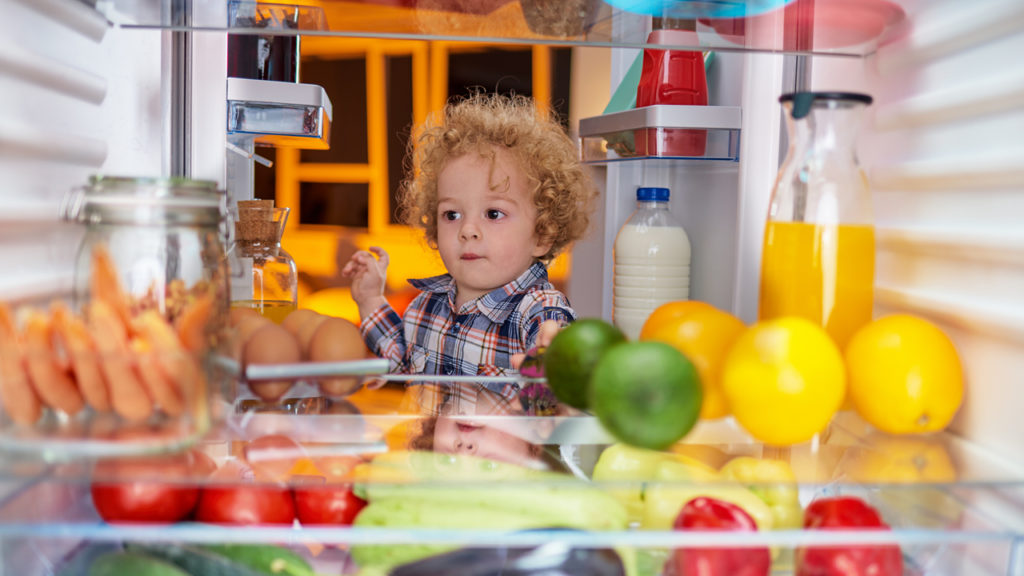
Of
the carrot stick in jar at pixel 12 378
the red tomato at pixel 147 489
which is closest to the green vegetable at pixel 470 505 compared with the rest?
the red tomato at pixel 147 489

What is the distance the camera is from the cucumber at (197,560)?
24.0 inches

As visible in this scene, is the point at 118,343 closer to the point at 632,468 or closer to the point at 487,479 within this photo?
the point at 487,479

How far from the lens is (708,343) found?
729 millimetres

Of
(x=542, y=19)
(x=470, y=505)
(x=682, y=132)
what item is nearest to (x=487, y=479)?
(x=470, y=505)

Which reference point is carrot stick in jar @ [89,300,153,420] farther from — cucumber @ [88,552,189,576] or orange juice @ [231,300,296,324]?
orange juice @ [231,300,296,324]

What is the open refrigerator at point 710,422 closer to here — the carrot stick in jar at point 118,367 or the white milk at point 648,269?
the carrot stick in jar at point 118,367

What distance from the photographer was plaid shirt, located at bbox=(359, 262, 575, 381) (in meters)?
1.64

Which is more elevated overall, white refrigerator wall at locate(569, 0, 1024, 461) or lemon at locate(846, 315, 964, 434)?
white refrigerator wall at locate(569, 0, 1024, 461)

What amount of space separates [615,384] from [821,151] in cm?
30

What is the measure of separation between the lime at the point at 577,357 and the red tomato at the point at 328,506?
0.22 m

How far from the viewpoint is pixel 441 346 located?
1.75 meters

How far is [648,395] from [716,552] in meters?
0.12

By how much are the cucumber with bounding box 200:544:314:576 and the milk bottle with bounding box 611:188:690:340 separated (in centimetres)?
109

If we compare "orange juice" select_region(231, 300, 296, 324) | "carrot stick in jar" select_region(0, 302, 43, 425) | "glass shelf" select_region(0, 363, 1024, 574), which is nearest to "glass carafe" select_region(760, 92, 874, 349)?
"glass shelf" select_region(0, 363, 1024, 574)
